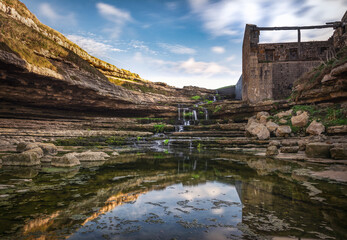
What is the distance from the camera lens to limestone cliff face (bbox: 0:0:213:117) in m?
11.6

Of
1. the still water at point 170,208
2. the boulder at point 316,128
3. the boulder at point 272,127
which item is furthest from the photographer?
the boulder at point 272,127

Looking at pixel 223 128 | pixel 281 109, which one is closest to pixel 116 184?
pixel 223 128

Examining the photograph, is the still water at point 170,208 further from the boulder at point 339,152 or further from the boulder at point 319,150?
the boulder at point 319,150

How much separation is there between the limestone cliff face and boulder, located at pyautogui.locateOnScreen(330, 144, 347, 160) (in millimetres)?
14742

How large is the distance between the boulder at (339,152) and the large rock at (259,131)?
5.71m

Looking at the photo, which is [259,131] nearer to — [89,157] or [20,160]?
[89,157]

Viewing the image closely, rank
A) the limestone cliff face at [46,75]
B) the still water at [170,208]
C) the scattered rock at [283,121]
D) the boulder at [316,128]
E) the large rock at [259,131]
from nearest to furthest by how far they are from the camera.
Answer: the still water at [170,208]
the boulder at [316,128]
the limestone cliff face at [46,75]
the large rock at [259,131]
the scattered rock at [283,121]

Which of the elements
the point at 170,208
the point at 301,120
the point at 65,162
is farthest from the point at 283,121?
the point at 170,208

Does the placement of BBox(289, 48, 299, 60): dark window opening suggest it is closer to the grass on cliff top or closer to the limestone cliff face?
the grass on cliff top

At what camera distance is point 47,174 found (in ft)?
16.4

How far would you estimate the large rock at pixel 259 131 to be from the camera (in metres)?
12.8

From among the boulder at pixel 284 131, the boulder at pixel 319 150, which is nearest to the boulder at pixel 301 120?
the boulder at pixel 284 131

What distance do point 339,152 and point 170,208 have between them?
22.2ft

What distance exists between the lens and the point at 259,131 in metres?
13.1
